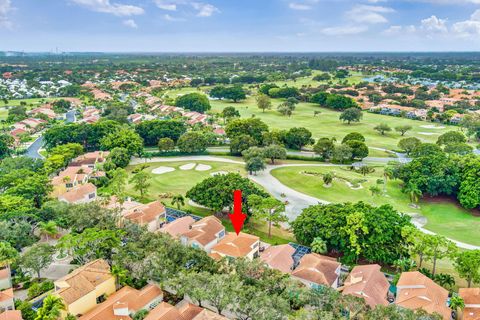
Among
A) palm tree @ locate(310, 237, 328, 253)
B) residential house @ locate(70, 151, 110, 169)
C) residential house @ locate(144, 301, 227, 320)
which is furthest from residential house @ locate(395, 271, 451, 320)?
residential house @ locate(70, 151, 110, 169)

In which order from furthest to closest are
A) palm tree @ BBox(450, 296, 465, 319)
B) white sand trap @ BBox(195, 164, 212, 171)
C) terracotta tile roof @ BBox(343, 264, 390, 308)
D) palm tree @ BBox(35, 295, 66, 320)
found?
white sand trap @ BBox(195, 164, 212, 171) → terracotta tile roof @ BBox(343, 264, 390, 308) → palm tree @ BBox(450, 296, 465, 319) → palm tree @ BBox(35, 295, 66, 320)

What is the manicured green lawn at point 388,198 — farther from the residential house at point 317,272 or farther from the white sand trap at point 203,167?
the residential house at point 317,272

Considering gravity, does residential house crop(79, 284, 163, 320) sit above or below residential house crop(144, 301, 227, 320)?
below

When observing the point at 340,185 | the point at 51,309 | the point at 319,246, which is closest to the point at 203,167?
the point at 340,185

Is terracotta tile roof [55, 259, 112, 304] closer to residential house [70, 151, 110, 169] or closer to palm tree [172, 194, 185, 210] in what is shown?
palm tree [172, 194, 185, 210]

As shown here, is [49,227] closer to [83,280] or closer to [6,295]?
[6,295]

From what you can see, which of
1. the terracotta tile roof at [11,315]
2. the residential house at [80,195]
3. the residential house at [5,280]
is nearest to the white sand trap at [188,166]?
the residential house at [80,195]
